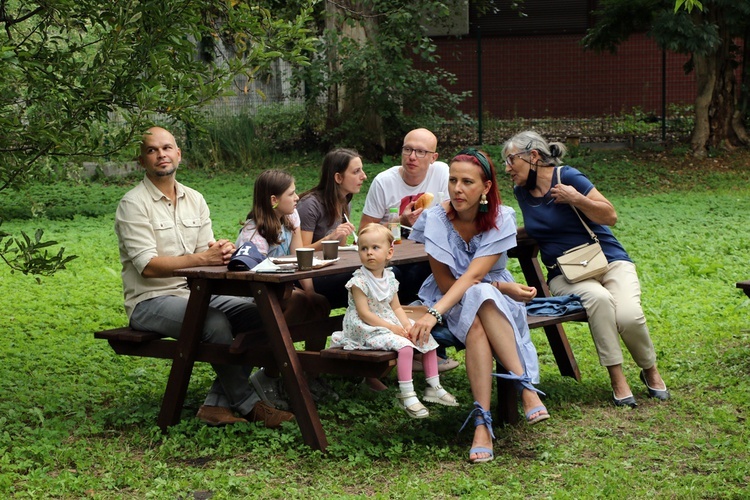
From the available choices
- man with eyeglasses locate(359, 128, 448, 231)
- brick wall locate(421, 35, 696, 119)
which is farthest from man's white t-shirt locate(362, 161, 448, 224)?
brick wall locate(421, 35, 696, 119)

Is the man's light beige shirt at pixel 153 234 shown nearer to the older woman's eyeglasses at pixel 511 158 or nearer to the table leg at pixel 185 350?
the table leg at pixel 185 350

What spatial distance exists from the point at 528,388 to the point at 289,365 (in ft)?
3.68

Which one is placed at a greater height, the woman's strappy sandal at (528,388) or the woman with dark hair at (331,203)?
the woman with dark hair at (331,203)

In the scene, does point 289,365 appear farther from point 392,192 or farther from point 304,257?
point 392,192

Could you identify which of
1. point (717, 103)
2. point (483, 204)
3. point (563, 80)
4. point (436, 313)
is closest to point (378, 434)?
point (436, 313)

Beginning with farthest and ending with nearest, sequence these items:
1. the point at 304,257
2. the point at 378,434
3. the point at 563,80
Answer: the point at 563,80
the point at 378,434
the point at 304,257

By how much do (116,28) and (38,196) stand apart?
1163 cm

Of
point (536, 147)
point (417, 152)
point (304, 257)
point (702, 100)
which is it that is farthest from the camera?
point (702, 100)

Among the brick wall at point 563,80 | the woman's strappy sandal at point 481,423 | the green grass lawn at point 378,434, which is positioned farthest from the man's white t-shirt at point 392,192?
the brick wall at point 563,80

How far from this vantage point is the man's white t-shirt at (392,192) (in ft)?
21.1

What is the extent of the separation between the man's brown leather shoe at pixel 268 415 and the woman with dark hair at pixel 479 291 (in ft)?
2.78

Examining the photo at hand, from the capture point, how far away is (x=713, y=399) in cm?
544

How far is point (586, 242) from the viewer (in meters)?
5.70

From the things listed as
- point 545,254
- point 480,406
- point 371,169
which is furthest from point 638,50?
point 480,406
